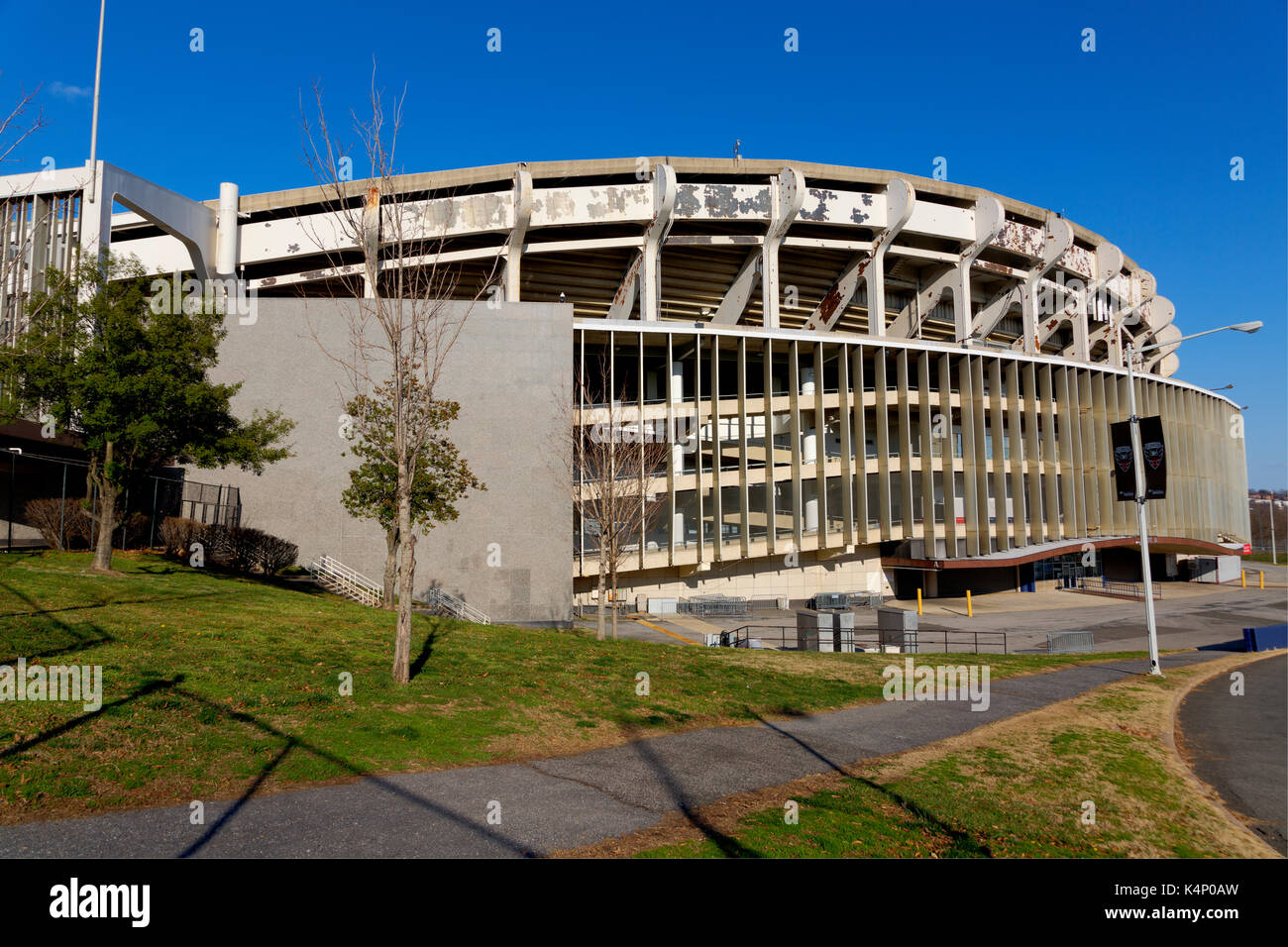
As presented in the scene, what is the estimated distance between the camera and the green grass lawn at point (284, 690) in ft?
24.8

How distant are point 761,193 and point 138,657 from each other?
114 feet

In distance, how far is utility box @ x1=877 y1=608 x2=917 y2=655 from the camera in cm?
2323

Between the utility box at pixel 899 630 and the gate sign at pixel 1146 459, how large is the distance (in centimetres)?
700

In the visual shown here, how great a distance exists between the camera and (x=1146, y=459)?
19.5 meters

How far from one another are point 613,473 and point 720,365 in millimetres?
19088

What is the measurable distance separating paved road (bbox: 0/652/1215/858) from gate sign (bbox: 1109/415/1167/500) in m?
12.6

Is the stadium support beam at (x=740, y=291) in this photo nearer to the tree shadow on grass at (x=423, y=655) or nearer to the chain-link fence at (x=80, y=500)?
the chain-link fence at (x=80, y=500)

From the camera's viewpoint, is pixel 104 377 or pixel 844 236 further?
pixel 844 236

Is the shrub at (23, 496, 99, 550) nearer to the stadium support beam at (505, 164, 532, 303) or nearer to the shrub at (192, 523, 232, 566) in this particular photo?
the shrub at (192, 523, 232, 566)
